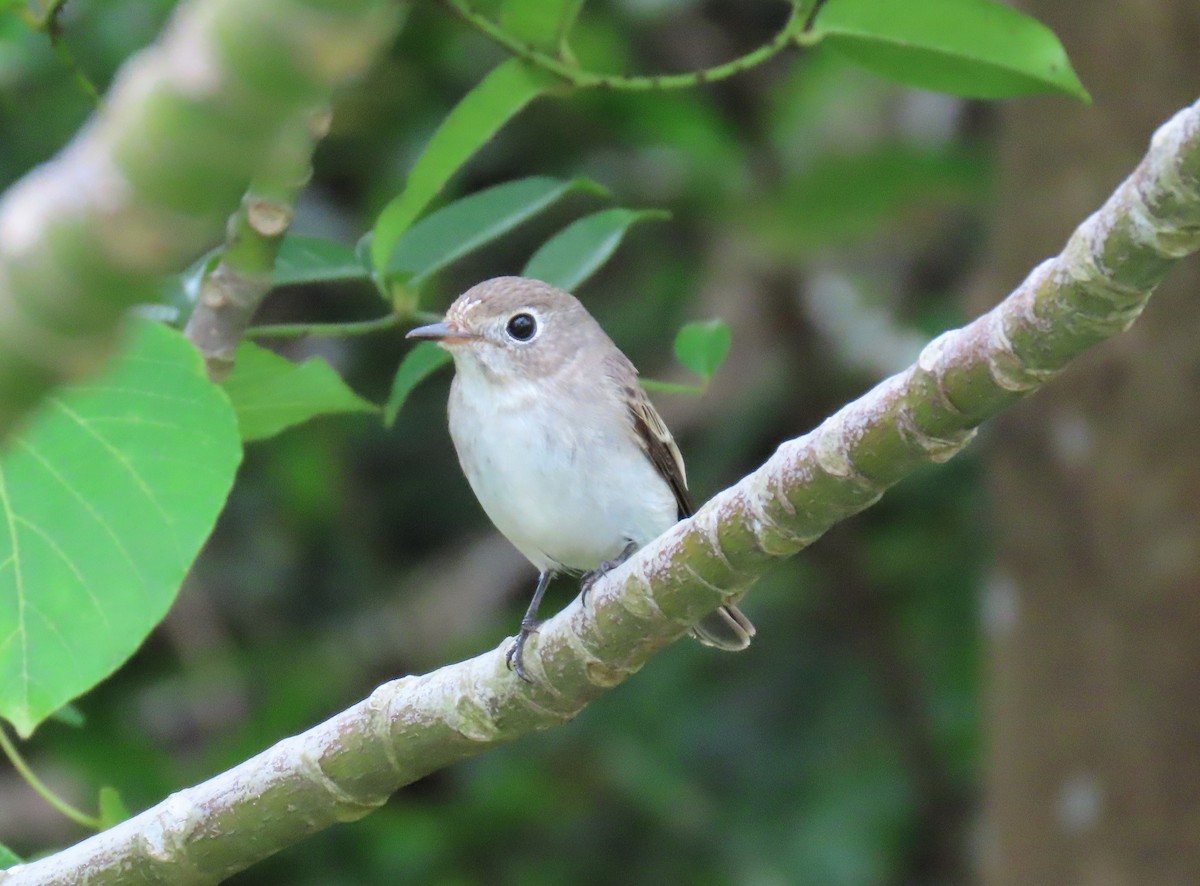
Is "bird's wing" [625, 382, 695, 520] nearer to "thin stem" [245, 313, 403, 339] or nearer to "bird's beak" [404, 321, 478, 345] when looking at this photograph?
"bird's beak" [404, 321, 478, 345]

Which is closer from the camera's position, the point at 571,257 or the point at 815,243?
the point at 571,257

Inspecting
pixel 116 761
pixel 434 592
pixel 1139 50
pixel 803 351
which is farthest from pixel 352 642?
pixel 1139 50

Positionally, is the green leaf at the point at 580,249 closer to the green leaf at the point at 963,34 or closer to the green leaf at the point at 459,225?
the green leaf at the point at 459,225

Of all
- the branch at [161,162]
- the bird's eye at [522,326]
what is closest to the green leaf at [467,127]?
the bird's eye at [522,326]

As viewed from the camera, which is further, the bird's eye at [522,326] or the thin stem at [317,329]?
the bird's eye at [522,326]

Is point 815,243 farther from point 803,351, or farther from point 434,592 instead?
point 434,592

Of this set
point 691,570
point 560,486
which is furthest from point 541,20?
point 560,486
